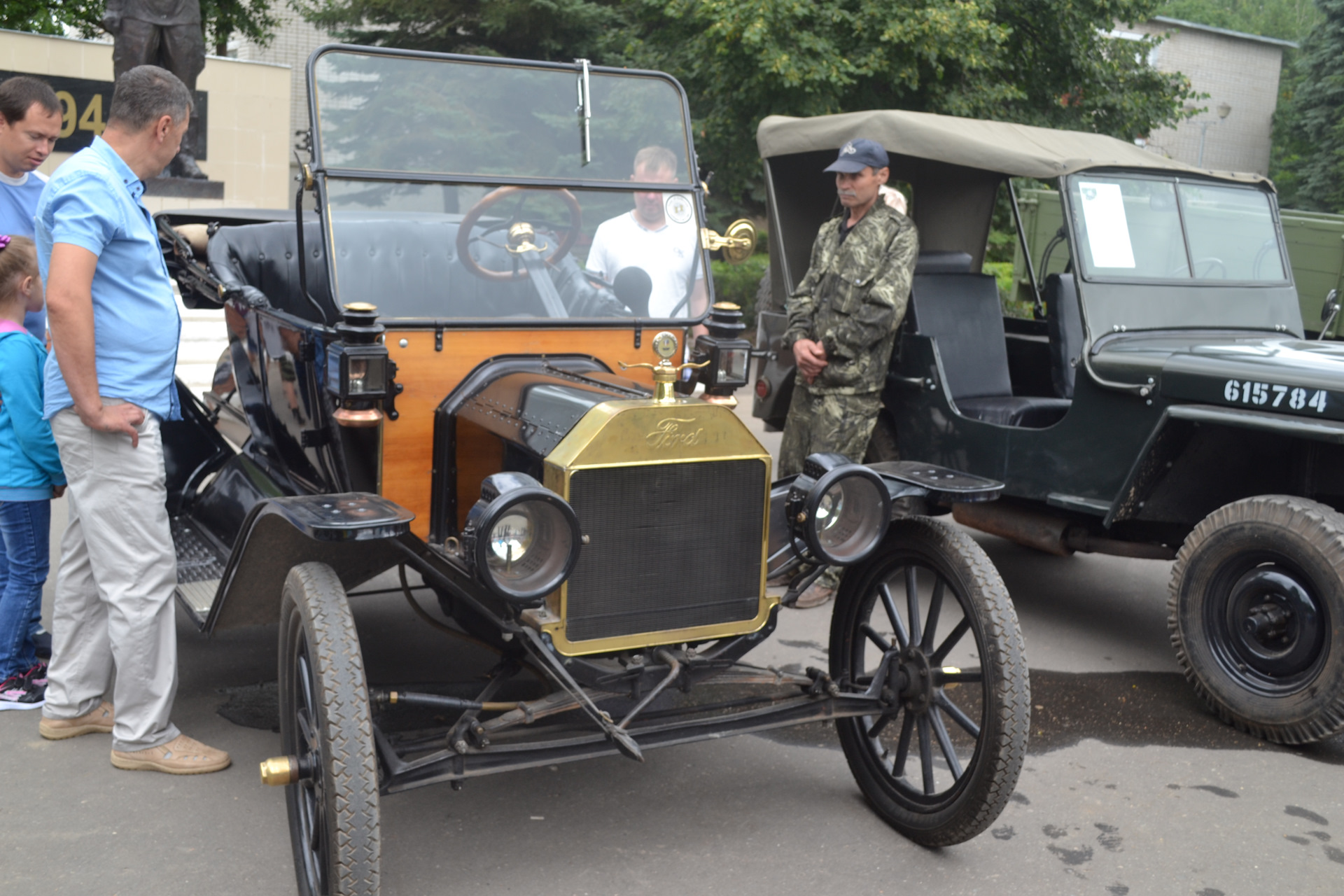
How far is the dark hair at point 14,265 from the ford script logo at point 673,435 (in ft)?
7.49

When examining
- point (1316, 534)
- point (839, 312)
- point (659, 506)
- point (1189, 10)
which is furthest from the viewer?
point (1189, 10)

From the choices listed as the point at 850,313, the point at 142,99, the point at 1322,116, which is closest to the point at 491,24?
the point at 850,313

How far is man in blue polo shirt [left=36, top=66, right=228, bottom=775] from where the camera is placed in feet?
10.3

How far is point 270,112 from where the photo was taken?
563 inches

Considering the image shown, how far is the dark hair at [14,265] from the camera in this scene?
3758 millimetres

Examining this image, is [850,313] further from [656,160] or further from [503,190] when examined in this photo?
[503,190]

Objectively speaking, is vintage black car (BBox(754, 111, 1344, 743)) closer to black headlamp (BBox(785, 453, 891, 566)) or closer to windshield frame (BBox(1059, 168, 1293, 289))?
windshield frame (BBox(1059, 168, 1293, 289))

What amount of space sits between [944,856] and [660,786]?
0.87m

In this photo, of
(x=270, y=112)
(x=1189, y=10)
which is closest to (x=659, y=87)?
(x=270, y=112)

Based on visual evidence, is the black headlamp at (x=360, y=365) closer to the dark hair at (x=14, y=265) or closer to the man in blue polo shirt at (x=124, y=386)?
the man in blue polo shirt at (x=124, y=386)

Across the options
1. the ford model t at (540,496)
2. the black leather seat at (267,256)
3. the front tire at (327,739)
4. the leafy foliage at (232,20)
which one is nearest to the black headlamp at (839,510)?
the ford model t at (540,496)

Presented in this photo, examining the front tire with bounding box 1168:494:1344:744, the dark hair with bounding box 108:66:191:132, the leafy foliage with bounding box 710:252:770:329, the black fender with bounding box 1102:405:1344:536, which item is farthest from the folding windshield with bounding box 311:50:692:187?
the leafy foliage with bounding box 710:252:770:329

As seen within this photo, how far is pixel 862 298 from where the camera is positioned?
17.0 feet

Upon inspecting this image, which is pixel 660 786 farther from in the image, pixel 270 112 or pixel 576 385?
pixel 270 112
